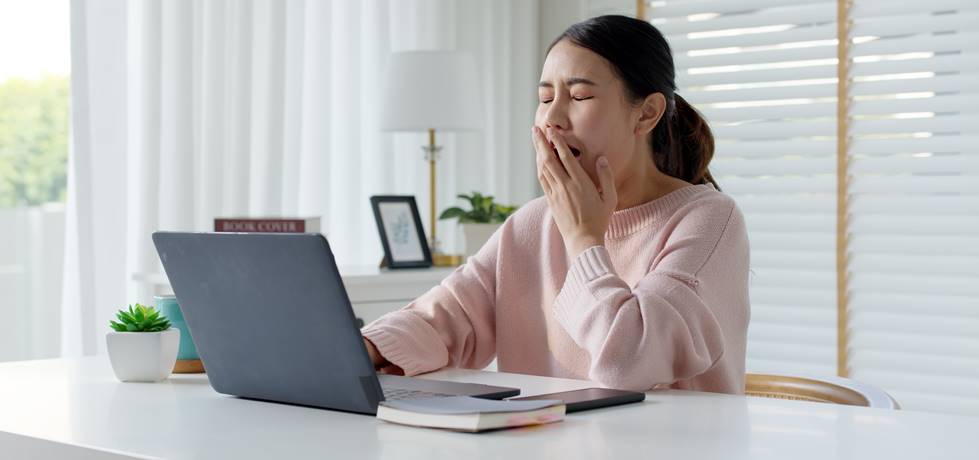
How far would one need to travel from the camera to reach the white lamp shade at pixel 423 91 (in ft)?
11.4

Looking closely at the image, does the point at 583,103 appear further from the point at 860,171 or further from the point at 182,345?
the point at 860,171

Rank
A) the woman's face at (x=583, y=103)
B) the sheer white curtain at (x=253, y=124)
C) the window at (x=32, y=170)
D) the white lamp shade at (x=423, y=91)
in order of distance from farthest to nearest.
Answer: the white lamp shade at (x=423, y=91), the sheer white curtain at (x=253, y=124), the window at (x=32, y=170), the woman's face at (x=583, y=103)

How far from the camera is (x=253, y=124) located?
3.44m

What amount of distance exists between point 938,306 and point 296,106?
Answer: 1.96 m

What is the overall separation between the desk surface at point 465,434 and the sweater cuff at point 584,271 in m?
0.18

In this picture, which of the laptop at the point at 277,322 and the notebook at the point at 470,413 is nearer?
the notebook at the point at 470,413

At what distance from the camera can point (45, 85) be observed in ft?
9.77

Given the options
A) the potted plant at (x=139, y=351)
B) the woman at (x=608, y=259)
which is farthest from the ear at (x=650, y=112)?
the potted plant at (x=139, y=351)

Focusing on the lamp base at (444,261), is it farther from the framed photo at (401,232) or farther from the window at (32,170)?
the window at (32,170)

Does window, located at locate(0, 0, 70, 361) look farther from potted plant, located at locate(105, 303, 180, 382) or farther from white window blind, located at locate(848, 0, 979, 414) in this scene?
white window blind, located at locate(848, 0, 979, 414)

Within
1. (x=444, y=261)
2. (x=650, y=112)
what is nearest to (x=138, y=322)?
(x=650, y=112)

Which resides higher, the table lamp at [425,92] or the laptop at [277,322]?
the table lamp at [425,92]

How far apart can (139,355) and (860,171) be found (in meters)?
2.57

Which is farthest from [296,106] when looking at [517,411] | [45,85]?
[517,411]
